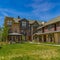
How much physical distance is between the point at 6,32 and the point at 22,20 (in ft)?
40.0

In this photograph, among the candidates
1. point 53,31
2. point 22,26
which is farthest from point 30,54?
point 22,26

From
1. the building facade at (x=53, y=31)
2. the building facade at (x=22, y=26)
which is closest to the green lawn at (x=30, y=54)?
the building facade at (x=53, y=31)

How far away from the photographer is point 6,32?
60.3 metres

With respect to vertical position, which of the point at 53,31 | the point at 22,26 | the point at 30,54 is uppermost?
the point at 22,26

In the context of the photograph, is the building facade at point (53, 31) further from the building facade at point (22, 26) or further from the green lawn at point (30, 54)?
the green lawn at point (30, 54)

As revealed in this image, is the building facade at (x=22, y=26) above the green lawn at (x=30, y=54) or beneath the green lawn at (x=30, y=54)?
above

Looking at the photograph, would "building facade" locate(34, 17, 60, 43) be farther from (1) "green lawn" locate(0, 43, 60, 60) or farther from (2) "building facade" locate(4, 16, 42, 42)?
(1) "green lawn" locate(0, 43, 60, 60)

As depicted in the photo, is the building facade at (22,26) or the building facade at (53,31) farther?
the building facade at (22,26)

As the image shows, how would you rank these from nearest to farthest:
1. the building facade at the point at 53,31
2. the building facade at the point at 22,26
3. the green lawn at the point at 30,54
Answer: the green lawn at the point at 30,54, the building facade at the point at 53,31, the building facade at the point at 22,26

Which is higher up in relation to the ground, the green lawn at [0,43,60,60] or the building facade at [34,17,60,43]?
the building facade at [34,17,60,43]

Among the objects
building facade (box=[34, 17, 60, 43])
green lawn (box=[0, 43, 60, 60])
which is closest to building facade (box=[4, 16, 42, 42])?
building facade (box=[34, 17, 60, 43])

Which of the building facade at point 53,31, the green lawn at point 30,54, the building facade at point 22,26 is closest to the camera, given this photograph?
the green lawn at point 30,54

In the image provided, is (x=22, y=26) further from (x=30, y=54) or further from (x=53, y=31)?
(x=30, y=54)

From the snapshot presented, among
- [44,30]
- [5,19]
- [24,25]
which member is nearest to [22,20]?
[24,25]
